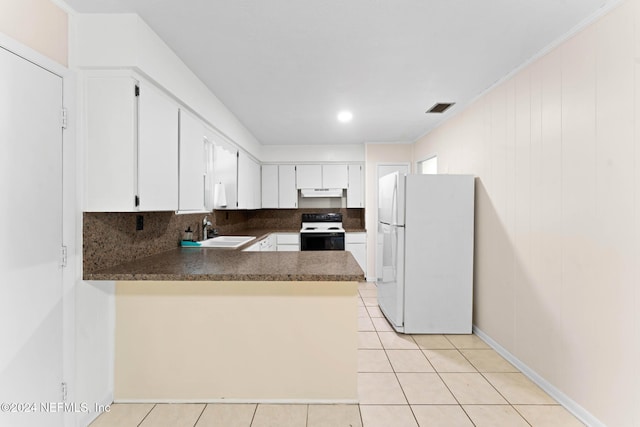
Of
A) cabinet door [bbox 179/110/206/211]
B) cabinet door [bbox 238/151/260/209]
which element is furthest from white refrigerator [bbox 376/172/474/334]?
cabinet door [bbox 238/151/260/209]

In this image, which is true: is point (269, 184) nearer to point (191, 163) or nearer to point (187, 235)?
point (187, 235)

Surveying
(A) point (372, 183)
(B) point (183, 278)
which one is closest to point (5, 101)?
(B) point (183, 278)

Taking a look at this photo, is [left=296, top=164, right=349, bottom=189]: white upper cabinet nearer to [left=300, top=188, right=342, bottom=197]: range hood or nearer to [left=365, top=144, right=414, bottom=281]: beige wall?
[left=300, top=188, right=342, bottom=197]: range hood

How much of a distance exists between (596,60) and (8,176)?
3124 mm

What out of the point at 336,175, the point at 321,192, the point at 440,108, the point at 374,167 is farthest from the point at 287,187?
the point at 440,108

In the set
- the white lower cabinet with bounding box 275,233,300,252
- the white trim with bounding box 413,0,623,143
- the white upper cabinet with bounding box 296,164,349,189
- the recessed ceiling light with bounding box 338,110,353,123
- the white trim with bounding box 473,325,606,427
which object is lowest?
the white trim with bounding box 473,325,606,427

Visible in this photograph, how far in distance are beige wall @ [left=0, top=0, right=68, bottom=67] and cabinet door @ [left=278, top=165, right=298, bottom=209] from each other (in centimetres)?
414

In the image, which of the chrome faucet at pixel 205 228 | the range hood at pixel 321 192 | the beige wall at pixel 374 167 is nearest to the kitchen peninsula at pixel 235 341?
the chrome faucet at pixel 205 228

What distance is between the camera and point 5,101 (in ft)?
4.75

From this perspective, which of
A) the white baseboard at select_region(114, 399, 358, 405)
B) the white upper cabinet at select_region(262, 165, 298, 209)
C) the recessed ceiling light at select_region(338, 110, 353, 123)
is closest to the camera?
the white baseboard at select_region(114, 399, 358, 405)

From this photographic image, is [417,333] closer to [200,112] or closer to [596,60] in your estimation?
[596,60]

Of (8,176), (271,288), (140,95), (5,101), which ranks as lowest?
(271,288)

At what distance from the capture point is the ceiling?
6.00 ft

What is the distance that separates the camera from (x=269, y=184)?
5891 millimetres
